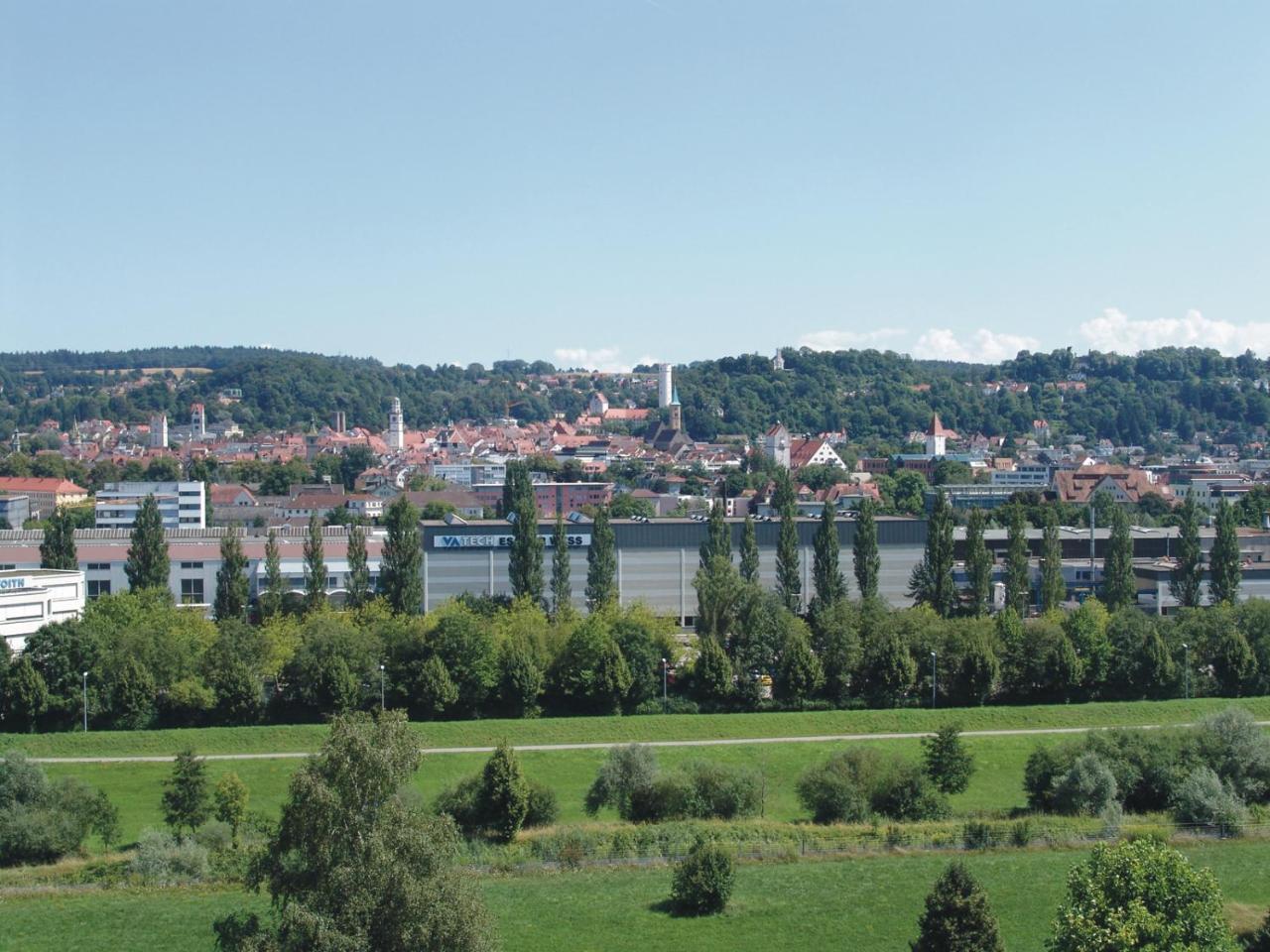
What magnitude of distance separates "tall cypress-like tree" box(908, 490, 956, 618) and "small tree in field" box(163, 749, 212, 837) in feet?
73.3

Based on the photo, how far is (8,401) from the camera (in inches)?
6781

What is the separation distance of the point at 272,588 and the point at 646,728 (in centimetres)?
1373

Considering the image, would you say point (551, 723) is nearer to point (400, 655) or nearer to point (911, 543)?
point (400, 655)

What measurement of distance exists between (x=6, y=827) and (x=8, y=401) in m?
166

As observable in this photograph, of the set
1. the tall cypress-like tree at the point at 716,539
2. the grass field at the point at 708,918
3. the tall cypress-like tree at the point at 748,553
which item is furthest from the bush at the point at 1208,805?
the tall cypress-like tree at the point at 748,553

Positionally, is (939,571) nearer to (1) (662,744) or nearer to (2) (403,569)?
(1) (662,744)

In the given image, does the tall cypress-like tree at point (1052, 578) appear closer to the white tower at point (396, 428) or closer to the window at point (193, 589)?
the window at point (193, 589)

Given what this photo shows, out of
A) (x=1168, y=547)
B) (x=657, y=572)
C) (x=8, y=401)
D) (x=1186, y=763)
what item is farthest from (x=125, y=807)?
(x=8, y=401)

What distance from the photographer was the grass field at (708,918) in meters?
16.7

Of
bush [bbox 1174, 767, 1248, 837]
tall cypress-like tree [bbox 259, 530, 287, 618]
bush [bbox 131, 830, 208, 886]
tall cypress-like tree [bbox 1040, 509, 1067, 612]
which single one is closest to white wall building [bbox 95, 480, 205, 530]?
tall cypress-like tree [bbox 259, 530, 287, 618]

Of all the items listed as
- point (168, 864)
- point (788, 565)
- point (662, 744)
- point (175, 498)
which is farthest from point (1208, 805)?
point (175, 498)

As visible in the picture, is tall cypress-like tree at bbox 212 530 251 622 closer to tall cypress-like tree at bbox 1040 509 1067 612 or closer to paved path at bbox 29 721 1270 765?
paved path at bbox 29 721 1270 765

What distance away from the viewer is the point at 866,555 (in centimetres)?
4147

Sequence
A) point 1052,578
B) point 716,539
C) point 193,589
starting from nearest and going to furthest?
point 1052,578 → point 716,539 → point 193,589
